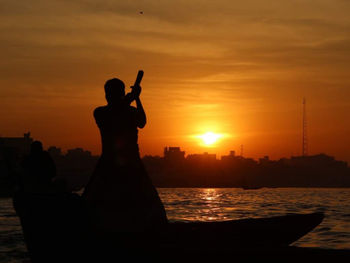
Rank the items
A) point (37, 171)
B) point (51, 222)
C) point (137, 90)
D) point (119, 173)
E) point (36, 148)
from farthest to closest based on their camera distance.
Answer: point (36, 148), point (37, 171), point (119, 173), point (137, 90), point (51, 222)

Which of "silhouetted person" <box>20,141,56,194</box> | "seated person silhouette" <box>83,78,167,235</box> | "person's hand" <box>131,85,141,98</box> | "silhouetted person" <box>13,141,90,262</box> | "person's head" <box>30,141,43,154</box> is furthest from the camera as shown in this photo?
"person's head" <box>30,141,43,154</box>

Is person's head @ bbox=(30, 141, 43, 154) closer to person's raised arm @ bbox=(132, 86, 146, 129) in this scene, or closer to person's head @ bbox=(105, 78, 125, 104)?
person's head @ bbox=(105, 78, 125, 104)

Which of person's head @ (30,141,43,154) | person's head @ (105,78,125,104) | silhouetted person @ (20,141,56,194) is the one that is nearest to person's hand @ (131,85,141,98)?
person's head @ (105,78,125,104)

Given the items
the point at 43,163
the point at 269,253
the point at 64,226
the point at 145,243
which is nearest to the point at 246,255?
the point at 269,253

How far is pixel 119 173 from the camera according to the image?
9.31 m

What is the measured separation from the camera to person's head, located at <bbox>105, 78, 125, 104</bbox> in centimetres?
930

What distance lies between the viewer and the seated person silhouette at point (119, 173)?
30.5ft

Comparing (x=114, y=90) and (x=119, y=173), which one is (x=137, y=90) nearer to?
(x=114, y=90)

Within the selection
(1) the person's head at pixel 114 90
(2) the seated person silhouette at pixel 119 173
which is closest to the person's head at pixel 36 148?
(2) the seated person silhouette at pixel 119 173

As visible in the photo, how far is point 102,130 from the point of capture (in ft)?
31.0

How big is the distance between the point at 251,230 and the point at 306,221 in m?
1.32

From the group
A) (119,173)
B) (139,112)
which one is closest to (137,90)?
(139,112)

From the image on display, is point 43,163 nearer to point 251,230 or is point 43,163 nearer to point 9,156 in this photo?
point 9,156

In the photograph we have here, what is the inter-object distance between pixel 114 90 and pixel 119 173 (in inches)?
51.4
